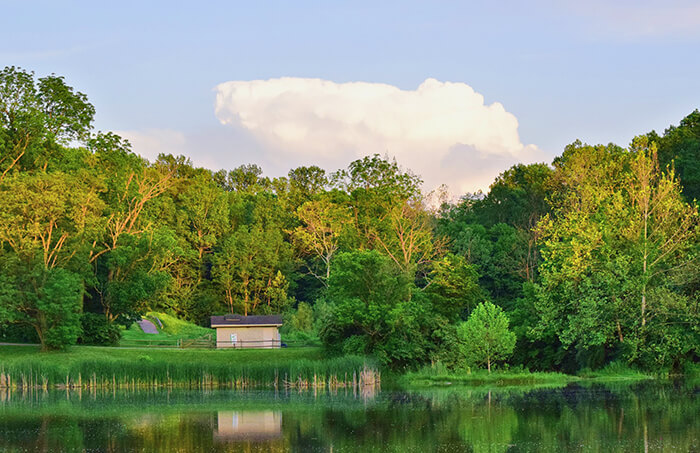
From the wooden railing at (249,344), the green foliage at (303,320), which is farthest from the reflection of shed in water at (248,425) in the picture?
the green foliage at (303,320)

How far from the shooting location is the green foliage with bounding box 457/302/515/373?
54.5 meters

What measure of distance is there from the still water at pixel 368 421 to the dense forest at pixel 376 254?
12177mm

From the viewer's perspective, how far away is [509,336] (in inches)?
2156

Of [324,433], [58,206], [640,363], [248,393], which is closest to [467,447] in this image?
[324,433]

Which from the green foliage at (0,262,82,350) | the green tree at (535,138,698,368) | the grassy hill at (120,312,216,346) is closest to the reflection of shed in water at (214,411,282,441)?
the green tree at (535,138,698,368)

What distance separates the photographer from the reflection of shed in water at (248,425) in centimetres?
2839

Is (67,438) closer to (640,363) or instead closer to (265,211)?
(640,363)

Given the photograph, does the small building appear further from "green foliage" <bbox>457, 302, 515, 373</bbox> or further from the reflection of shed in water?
the reflection of shed in water

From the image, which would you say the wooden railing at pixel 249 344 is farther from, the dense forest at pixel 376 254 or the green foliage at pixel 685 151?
the green foliage at pixel 685 151

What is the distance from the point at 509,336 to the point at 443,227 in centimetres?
3695

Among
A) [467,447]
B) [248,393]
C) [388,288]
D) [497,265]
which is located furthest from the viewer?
[497,265]

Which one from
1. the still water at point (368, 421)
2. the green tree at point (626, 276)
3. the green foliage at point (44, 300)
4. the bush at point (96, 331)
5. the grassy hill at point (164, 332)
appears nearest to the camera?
the still water at point (368, 421)

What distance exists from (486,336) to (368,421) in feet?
80.5

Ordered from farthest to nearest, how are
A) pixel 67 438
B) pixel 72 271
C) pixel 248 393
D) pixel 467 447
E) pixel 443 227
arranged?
pixel 443 227
pixel 72 271
pixel 248 393
pixel 67 438
pixel 467 447
